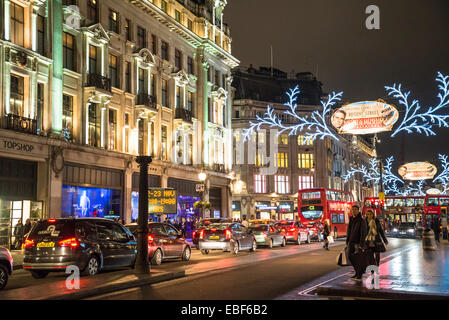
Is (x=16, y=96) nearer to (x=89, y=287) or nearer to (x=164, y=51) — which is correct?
(x=164, y=51)

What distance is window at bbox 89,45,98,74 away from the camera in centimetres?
3441

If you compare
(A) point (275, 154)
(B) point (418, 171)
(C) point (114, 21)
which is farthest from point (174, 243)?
(A) point (275, 154)

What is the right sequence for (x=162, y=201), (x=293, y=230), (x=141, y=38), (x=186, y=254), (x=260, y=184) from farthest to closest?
(x=260, y=184) < (x=141, y=38) < (x=293, y=230) < (x=162, y=201) < (x=186, y=254)

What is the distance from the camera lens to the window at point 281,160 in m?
76.8

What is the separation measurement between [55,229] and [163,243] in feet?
19.2

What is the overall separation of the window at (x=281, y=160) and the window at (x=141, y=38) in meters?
39.4

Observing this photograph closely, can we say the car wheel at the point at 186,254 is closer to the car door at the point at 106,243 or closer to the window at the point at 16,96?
the car door at the point at 106,243

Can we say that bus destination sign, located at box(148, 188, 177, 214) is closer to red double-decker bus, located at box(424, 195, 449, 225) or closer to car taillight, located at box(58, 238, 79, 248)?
car taillight, located at box(58, 238, 79, 248)

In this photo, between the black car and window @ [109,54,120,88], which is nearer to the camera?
the black car

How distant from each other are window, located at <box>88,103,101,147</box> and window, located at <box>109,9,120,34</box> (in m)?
5.87

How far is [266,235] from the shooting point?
31.5 meters

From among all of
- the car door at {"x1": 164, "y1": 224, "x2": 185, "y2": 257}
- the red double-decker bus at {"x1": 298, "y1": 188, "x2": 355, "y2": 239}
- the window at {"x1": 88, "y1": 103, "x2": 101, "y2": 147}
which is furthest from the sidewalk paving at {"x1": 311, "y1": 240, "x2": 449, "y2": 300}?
the red double-decker bus at {"x1": 298, "y1": 188, "x2": 355, "y2": 239}

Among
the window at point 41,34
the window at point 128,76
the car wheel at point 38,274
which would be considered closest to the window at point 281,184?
the window at point 128,76

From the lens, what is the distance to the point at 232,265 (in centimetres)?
1939
